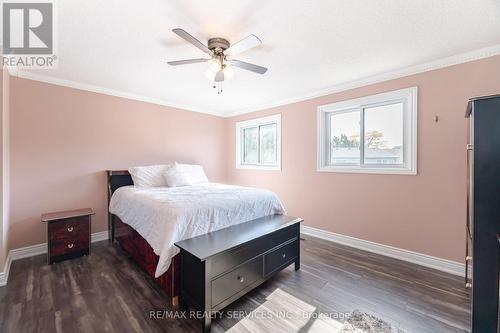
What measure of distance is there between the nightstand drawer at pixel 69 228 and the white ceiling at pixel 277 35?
1922 millimetres

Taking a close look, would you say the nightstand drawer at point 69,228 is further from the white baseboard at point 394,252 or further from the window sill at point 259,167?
the white baseboard at point 394,252

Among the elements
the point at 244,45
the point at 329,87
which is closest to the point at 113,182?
the point at 244,45

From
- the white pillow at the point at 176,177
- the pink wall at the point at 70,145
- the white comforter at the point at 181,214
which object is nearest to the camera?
the white comforter at the point at 181,214

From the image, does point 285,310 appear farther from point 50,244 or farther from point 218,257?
point 50,244

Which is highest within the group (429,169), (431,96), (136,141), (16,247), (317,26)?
(317,26)

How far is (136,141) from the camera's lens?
12.3ft

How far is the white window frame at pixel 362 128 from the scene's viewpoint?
2.67 metres

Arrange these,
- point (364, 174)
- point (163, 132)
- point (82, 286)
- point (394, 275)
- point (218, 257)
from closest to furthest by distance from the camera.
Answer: point (218, 257)
point (82, 286)
point (394, 275)
point (364, 174)
point (163, 132)

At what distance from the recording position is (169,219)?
74.8 inches

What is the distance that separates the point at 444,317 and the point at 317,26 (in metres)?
2.63

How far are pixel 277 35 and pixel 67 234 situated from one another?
336cm

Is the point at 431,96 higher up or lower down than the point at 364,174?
higher up

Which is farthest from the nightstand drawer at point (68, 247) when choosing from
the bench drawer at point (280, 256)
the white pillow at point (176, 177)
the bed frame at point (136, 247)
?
the bench drawer at point (280, 256)

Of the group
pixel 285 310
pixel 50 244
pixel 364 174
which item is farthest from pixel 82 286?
pixel 364 174
